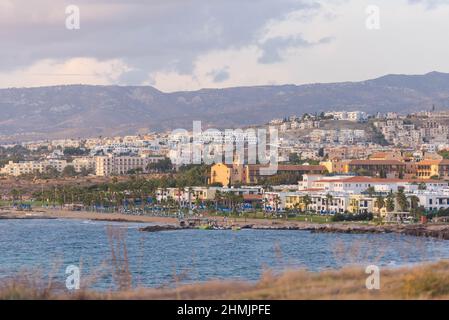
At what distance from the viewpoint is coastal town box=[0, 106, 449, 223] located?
60.6 metres

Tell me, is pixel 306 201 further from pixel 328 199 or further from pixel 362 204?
pixel 362 204

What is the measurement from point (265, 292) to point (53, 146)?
16123 centimetres

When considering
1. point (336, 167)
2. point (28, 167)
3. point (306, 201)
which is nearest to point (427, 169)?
point (336, 167)

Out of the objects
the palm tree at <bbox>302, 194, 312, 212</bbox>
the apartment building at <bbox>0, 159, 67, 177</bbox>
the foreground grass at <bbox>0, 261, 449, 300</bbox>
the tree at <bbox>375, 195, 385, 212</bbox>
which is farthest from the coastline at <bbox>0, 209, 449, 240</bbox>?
the apartment building at <bbox>0, 159, 67, 177</bbox>

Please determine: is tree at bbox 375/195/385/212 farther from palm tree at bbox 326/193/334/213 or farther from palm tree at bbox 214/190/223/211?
palm tree at bbox 214/190/223/211

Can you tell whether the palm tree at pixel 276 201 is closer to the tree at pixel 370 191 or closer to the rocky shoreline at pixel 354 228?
the tree at pixel 370 191

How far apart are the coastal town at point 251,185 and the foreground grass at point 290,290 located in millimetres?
43856

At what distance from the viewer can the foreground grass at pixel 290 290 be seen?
34.4 ft

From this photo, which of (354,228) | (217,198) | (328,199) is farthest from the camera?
(217,198)

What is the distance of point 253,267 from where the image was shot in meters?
31.7

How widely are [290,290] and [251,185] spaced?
66.8 m

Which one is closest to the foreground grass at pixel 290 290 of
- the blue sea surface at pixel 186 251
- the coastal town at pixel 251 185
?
the blue sea surface at pixel 186 251

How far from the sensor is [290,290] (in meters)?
10.9

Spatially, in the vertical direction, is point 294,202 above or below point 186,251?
above
